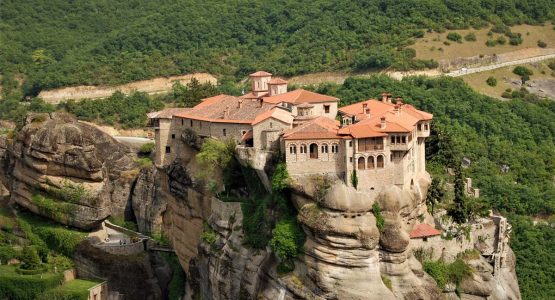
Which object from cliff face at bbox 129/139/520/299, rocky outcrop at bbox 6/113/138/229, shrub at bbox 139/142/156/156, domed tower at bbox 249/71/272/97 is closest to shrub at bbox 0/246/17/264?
rocky outcrop at bbox 6/113/138/229

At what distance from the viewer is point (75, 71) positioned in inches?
4889

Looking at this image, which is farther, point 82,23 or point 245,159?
point 82,23

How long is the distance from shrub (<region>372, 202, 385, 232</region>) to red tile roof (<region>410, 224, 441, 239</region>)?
354 centimetres

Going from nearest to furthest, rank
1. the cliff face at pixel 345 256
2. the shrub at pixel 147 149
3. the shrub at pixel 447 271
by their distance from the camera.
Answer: the cliff face at pixel 345 256
the shrub at pixel 447 271
the shrub at pixel 147 149

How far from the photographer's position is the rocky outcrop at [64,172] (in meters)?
83.2

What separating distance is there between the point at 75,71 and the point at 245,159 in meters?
62.4

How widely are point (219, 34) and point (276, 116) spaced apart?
68.1m

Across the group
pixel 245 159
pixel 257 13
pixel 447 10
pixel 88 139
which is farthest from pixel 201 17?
pixel 245 159

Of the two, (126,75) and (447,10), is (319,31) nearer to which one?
(447,10)

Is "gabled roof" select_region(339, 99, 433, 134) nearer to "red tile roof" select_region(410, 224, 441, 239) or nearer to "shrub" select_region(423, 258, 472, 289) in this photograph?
"red tile roof" select_region(410, 224, 441, 239)

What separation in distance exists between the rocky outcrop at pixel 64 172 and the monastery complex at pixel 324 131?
1022 cm


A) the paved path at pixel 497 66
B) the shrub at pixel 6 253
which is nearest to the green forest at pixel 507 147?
the paved path at pixel 497 66

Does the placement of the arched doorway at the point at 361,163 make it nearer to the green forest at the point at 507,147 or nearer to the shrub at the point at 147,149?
the green forest at the point at 507,147

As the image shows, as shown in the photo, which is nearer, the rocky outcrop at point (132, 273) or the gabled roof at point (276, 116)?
the gabled roof at point (276, 116)
